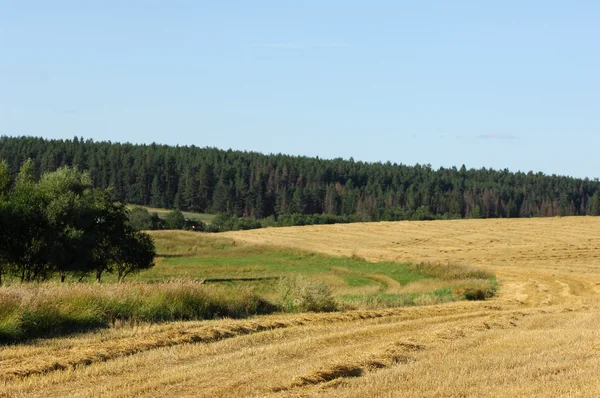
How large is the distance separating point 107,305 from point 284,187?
137 meters

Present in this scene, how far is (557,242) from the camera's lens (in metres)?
63.7

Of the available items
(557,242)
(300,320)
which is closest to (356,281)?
(557,242)

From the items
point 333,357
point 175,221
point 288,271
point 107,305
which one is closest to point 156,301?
point 107,305

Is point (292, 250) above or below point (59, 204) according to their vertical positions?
below

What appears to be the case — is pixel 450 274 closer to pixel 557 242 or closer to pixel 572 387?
pixel 557 242

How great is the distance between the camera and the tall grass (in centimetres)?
1389

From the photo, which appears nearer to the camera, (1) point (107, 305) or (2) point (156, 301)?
(1) point (107, 305)

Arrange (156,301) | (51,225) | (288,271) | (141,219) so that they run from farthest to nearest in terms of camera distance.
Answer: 1. (141,219)
2. (288,271)
3. (51,225)
4. (156,301)

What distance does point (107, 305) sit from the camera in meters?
15.9

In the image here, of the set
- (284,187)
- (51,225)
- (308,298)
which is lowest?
(308,298)

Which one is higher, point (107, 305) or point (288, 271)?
point (107, 305)

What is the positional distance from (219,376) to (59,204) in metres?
26.8

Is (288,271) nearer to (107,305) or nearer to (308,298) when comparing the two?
(308,298)

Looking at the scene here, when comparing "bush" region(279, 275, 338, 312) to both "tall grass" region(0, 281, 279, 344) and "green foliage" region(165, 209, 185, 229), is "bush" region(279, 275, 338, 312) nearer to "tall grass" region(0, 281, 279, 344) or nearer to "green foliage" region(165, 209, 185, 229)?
"tall grass" region(0, 281, 279, 344)
